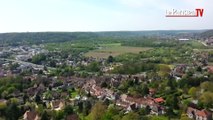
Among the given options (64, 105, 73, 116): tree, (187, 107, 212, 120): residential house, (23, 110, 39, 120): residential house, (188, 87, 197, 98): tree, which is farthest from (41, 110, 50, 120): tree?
(188, 87, 197, 98): tree

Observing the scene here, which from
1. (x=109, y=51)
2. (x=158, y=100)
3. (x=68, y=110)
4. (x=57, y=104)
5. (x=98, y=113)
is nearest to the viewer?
(x=98, y=113)

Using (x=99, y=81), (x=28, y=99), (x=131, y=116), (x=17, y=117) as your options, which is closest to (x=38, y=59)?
(x=99, y=81)

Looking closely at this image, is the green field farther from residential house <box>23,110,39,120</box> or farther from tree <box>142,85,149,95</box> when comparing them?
residential house <box>23,110,39,120</box>

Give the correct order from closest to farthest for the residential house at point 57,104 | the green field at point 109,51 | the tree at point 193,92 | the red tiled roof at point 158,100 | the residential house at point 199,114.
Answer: the residential house at point 199,114, the residential house at point 57,104, the red tiled roof at point 158,100, the tree at point 193,92, the green field at point 109,51

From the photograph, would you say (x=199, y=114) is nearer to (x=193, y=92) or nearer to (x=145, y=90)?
(x=193, y=92)

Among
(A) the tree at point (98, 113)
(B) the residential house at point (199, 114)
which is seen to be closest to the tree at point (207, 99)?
(B) the residential house at point (199, 114)

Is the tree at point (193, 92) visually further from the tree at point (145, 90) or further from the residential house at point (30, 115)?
the residential house at point (30, 115)

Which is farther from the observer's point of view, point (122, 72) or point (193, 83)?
point (122, 72)

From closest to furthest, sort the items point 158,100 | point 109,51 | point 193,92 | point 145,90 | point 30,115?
point 30,115 < point 158,100 < point 193,92 < point 145,90 < point 109,51

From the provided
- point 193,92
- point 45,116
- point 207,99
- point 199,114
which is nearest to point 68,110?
point 45,116

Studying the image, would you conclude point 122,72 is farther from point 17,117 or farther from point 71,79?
point 17,117

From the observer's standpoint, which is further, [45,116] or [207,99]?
[207,99]
